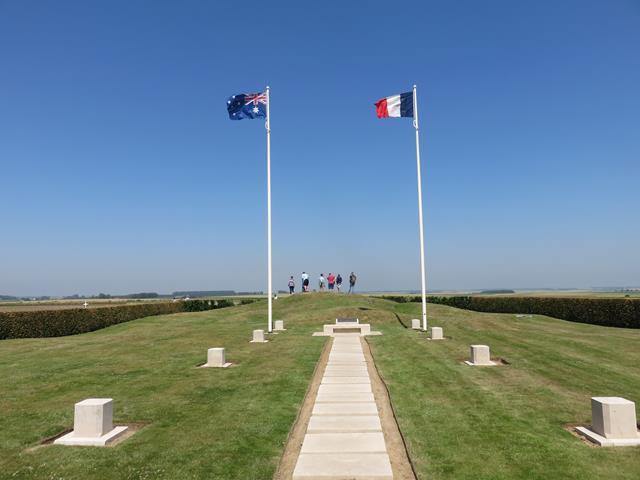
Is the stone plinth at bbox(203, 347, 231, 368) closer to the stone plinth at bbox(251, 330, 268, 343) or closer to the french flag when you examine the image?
the stone plinth at bbox(251, 330, 268, 343)

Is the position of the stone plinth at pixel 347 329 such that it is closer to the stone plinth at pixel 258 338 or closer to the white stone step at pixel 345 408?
the stone plinth at pixel 258 338

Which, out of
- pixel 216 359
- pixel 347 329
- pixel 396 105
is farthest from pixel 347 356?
pixel 396 105

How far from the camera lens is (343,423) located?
31.8 ft

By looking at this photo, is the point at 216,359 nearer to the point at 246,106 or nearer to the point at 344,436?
the point at 344,436

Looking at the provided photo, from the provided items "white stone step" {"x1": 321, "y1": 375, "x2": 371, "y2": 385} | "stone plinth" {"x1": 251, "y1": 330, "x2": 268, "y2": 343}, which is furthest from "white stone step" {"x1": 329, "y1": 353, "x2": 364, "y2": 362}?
"stone plinth" {"x1": 251, "y1": 330, "x2": 268, "y2": 343}

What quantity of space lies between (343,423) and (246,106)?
2096cm

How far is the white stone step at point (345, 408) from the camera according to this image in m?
10.4

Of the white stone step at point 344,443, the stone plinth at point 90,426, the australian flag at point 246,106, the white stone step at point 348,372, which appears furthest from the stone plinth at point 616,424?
the australian flag at point 246,106

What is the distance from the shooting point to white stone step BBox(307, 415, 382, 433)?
9.24 meters

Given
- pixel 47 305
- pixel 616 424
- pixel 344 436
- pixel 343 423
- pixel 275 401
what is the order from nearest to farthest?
pixel 616 424 → pixel 344 436 → pixel 343 423 → pixel 275 401 → pixel 47 305

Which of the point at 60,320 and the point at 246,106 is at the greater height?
the point at 246,106

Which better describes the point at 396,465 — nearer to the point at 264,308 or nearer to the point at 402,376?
the point at 402,376

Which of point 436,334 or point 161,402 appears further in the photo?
point 436,334

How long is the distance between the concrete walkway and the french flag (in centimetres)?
1622
